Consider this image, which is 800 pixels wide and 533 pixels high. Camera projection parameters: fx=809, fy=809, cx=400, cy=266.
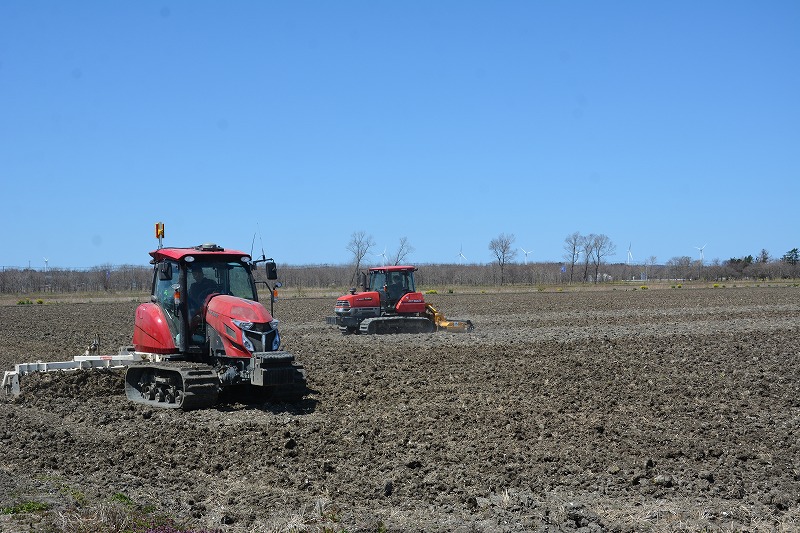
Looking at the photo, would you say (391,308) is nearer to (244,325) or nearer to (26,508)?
(244,325)

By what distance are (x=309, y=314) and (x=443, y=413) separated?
89.0 ft

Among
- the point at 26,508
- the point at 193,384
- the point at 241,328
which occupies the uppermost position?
the point at 241,328

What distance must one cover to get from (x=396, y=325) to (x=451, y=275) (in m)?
72.1

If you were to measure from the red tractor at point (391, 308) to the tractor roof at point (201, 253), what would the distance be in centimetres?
1331

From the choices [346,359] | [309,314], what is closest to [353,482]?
[346,359]

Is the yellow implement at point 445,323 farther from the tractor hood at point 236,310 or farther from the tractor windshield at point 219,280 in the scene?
the tractor hood at point 236,310

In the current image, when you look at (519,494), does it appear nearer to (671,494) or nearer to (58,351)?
(671,494)

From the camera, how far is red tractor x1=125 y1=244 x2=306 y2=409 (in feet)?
40.9

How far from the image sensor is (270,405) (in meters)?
13.1

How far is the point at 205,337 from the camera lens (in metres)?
13.5

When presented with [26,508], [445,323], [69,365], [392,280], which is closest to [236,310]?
[69,365]

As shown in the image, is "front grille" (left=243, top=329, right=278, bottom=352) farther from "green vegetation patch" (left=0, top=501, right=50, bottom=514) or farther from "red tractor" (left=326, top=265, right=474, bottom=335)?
"red tractor" (left=326, top=265, right=474, bottom=335)

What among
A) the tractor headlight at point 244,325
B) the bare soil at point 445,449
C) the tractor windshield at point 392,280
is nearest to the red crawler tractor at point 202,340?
the tractor headlight at point 244,325

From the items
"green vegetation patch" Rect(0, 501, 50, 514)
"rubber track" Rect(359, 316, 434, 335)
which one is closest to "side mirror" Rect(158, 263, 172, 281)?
"green vegetation patch" Rect(0, 501, 50, 514)
